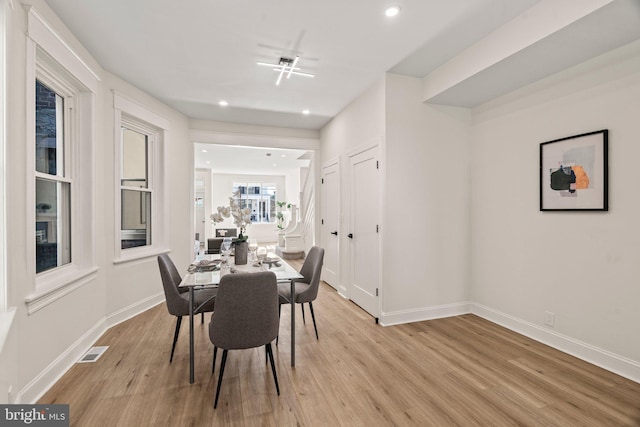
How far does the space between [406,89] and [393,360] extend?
2.78 metres

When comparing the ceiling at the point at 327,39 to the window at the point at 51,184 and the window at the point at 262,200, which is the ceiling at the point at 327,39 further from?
the window at the point at 262,200

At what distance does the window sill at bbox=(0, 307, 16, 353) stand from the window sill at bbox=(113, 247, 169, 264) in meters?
1.51

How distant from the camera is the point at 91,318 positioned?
2758 millimetres

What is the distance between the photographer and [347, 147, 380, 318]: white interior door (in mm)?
3389

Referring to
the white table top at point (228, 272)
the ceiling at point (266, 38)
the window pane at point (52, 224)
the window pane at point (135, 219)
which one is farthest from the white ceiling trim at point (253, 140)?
the white table top at point (228, 272)

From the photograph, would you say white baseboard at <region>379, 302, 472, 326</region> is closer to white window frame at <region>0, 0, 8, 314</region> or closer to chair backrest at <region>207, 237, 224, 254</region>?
chair backrest at <region>207, 237, 224, 254</region>

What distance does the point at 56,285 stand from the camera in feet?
7.20

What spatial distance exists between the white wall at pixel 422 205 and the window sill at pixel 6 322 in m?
2.91

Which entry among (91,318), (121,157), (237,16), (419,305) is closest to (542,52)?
(237,16)

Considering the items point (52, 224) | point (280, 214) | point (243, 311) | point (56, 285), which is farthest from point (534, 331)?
point (280, 214)

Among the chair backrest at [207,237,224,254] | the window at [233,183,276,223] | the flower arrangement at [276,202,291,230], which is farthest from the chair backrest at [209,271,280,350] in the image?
the window at [233,183,276,223]

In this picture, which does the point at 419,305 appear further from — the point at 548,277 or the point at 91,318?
the point at 91,318

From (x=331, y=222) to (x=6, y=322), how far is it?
11.9ft

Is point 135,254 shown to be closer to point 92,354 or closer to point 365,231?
point 92,354
